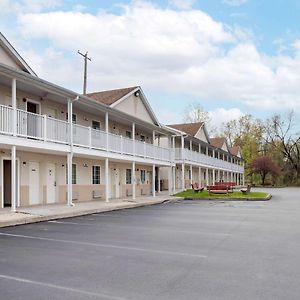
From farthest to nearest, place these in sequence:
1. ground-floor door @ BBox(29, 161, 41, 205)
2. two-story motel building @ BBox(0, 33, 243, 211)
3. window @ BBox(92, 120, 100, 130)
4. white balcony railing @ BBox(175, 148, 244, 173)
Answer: white balcony railing @ BBox(175, 148, 244, 173) < window @ BBox(92, 120, 100, 130) < ground-floor door @ BBox(29, 161, 41, 205) < two-story motel building @ BBox(0, 33, 243, 211)

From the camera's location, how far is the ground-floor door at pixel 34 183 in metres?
19.1

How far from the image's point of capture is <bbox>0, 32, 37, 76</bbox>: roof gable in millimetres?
19172

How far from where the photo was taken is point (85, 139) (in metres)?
20.6

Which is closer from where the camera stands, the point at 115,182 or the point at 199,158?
the point at 115,182

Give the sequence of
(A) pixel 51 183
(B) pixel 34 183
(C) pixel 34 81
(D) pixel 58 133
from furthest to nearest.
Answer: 1. (A) pixel 51 183
2. (B) pixel 34 183
3. (D) pixel 58 133
4. (C) pixel 34 81

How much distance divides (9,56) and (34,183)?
618cm

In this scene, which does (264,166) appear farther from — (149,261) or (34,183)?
(149,261)

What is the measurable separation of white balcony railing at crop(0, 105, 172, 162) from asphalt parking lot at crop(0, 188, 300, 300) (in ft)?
14.6

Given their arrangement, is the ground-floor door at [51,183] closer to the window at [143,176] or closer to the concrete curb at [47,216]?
the concrete curb at [47,216]

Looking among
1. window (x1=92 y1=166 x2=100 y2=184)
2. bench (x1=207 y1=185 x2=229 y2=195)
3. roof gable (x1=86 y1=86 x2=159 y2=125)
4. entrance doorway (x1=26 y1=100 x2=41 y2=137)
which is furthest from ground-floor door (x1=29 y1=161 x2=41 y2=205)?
bench (x1=207 y1=185 x2=229 y2=195)

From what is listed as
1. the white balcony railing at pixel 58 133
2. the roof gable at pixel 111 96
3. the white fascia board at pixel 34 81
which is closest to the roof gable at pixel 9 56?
the white fascia board at pixel 34 81

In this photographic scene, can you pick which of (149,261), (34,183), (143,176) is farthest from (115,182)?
(149,261)

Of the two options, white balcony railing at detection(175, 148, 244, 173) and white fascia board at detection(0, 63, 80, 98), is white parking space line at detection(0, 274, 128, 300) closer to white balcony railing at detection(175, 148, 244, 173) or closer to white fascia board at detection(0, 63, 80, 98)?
white fascia board at detection(0, 63, 80, 98)

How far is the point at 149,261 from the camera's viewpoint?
761 centimetres
